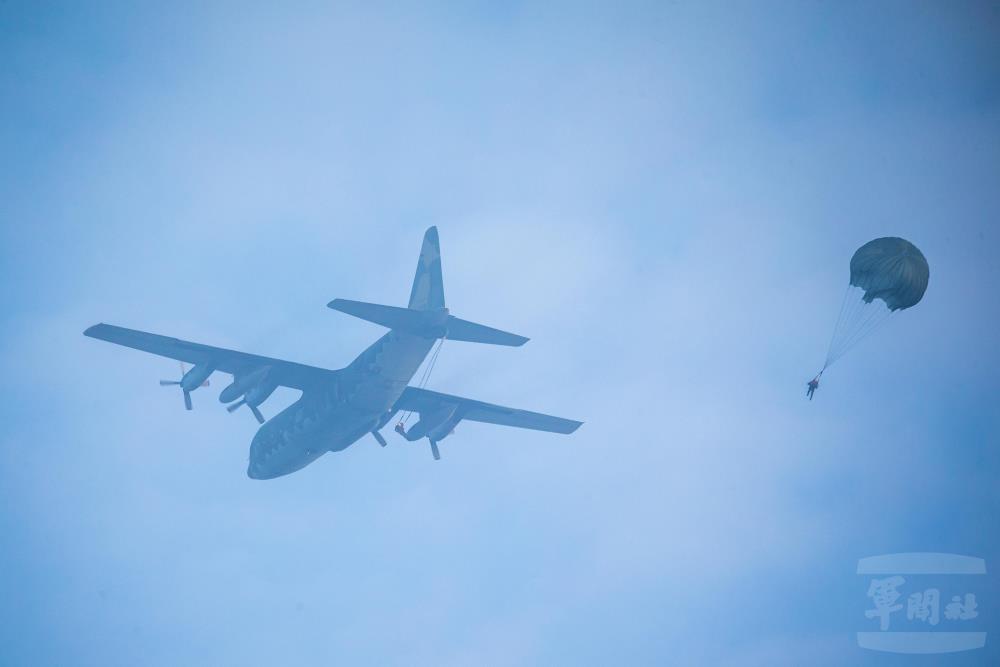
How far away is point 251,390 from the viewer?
113ft

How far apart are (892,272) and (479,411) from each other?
68.2ft

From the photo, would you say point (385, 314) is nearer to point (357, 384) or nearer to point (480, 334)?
point (480, 334)

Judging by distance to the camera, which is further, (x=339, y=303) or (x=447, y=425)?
(x=447, y=425)

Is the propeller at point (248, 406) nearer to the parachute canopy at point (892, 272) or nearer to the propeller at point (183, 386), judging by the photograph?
the propeller at point (183, 386)

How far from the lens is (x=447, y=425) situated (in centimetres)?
3866

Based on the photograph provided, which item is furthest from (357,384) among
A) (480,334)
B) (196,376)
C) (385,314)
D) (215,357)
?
(196,376)

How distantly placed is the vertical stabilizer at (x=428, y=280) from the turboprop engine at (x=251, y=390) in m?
8.29

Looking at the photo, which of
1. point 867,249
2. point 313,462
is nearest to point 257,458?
point 313,462

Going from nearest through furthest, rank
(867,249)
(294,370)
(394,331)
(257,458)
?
(394,331) < (867,249) < (294,370) < (257,458)

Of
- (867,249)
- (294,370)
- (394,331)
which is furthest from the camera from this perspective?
(294,370)

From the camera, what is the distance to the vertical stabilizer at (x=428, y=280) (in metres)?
30.8

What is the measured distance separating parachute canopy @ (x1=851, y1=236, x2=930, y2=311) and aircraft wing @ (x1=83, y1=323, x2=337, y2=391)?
24.1 m

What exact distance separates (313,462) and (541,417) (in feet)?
40.0

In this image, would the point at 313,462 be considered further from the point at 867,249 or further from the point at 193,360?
the point at 867,249
